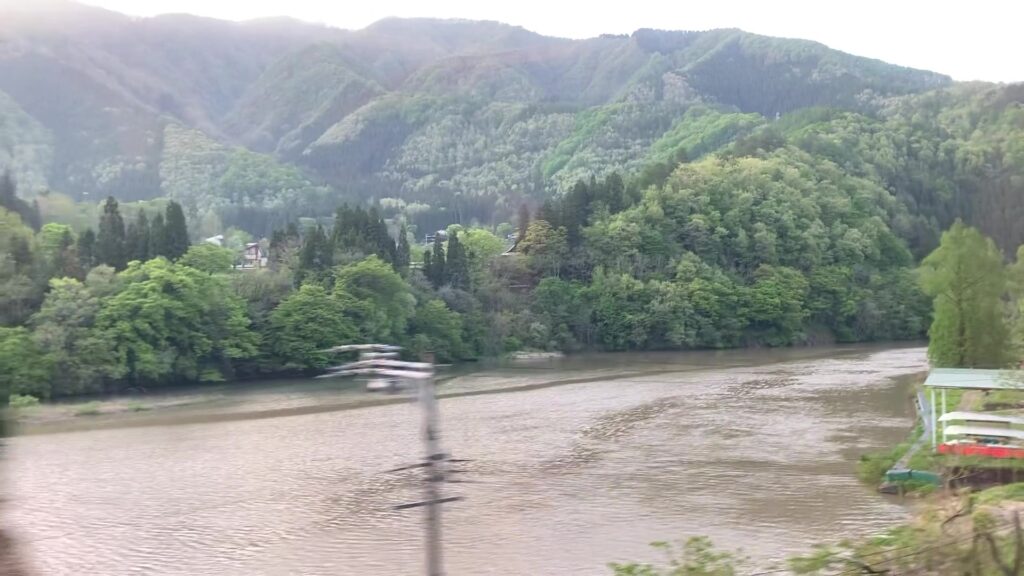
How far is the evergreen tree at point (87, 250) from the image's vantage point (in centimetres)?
3894

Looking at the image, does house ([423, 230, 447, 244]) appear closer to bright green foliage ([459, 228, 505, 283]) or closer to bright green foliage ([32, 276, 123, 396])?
bright green foliage ([459, 228, 505, 283])

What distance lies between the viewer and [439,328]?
42.6 m

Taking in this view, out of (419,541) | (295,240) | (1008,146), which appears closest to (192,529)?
(419,541)

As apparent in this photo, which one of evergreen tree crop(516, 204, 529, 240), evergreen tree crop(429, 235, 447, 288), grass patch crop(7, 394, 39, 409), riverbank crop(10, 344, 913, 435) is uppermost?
evergreen tree crop(516, 204, 529, 240)

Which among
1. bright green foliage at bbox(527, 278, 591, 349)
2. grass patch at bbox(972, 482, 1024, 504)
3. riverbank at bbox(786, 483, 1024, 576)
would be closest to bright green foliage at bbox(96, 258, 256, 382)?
bright green foliage at bbox(527, 278, 591, 349)

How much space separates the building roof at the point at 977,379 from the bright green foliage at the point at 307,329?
23.1 meters

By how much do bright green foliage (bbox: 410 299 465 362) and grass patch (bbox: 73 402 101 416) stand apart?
14.7 meters

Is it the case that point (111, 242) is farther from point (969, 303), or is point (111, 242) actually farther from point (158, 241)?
point (969, 303)

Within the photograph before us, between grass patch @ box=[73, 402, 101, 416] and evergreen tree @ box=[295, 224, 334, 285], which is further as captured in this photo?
evergreen tree @ box=[295, 224, 334, 285]

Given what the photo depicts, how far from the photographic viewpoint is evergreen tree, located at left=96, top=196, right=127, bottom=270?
39.3m

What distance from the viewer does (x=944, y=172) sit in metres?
69.9

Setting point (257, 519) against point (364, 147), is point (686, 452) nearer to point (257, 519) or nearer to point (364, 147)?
point (257, 519)

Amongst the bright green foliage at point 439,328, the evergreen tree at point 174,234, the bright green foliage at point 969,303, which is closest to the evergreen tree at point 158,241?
the evergreen tree at point 174,234

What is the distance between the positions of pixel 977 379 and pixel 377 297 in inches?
1013
